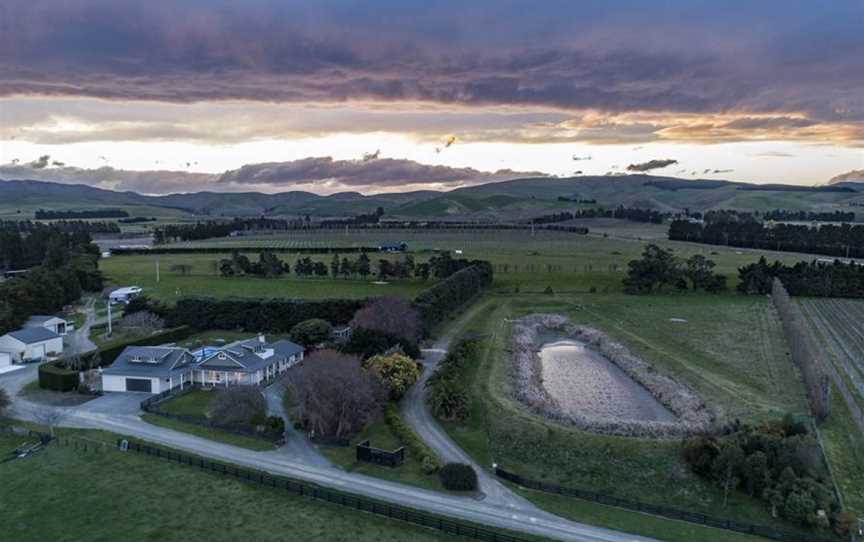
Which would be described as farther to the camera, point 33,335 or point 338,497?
point 33,335

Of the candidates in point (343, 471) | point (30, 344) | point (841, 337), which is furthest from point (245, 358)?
point (841, 337)

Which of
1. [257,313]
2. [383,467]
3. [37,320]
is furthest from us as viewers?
[257,313]

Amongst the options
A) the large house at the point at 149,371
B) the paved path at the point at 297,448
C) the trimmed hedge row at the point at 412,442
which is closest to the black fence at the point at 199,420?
the paved path at the point at 297,448

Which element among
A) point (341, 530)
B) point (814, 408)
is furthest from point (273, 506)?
point (814, 408)

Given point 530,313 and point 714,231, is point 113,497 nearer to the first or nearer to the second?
point 530,313

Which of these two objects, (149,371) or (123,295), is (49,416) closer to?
(149,371)

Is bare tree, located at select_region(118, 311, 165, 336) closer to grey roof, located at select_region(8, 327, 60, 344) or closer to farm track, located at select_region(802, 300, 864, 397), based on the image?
grey roof, located at select_region(8, 327, 60, 344)

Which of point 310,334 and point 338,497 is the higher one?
point 310,334
